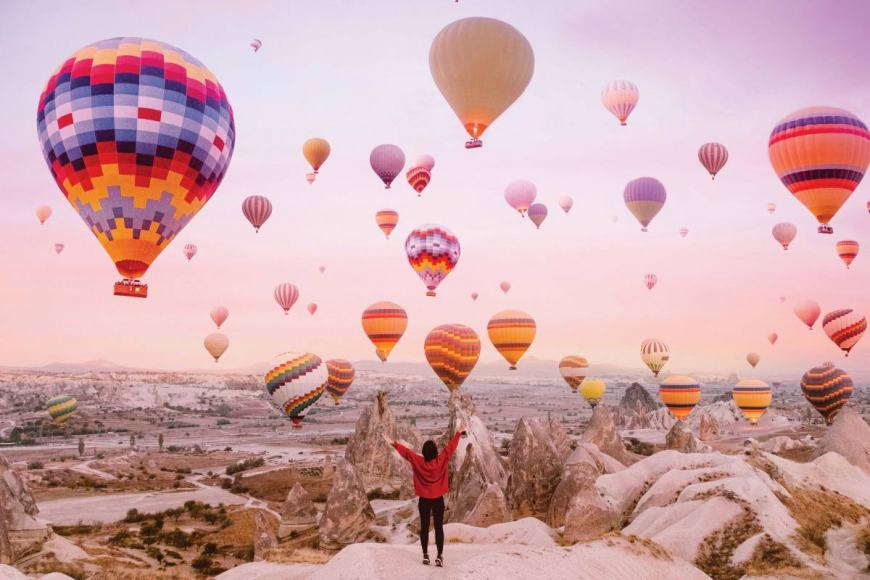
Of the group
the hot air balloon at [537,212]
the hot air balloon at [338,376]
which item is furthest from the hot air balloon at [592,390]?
the hot air balloon at [338,376]

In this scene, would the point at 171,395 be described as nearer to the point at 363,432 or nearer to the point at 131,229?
the point at 363,432

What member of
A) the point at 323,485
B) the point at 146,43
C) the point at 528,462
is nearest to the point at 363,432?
the point at 323,485

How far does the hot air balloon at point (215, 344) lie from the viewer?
2817 inches

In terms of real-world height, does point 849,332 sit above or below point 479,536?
above

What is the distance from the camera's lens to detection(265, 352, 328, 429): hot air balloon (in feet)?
137

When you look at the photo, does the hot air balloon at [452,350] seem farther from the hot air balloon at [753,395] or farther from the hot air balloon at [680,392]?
the hot air balloon at [753,395]

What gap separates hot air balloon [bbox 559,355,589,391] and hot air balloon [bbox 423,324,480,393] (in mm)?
28605

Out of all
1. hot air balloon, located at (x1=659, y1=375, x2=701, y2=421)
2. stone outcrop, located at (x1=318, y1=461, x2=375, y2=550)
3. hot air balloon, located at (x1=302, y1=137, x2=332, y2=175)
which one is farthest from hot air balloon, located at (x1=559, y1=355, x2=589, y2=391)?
stone outcrop, located at (x1=318, y1=461, x2=375, y2=550)

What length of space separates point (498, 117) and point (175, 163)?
1617cm

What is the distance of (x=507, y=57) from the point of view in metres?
30.1

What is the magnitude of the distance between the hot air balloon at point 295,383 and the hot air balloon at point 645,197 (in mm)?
27885

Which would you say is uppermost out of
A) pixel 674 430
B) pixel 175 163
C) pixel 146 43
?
pixel 146 43

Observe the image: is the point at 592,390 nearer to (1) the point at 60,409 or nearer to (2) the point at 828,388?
(2) the point at 828,388

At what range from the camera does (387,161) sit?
52.0m
